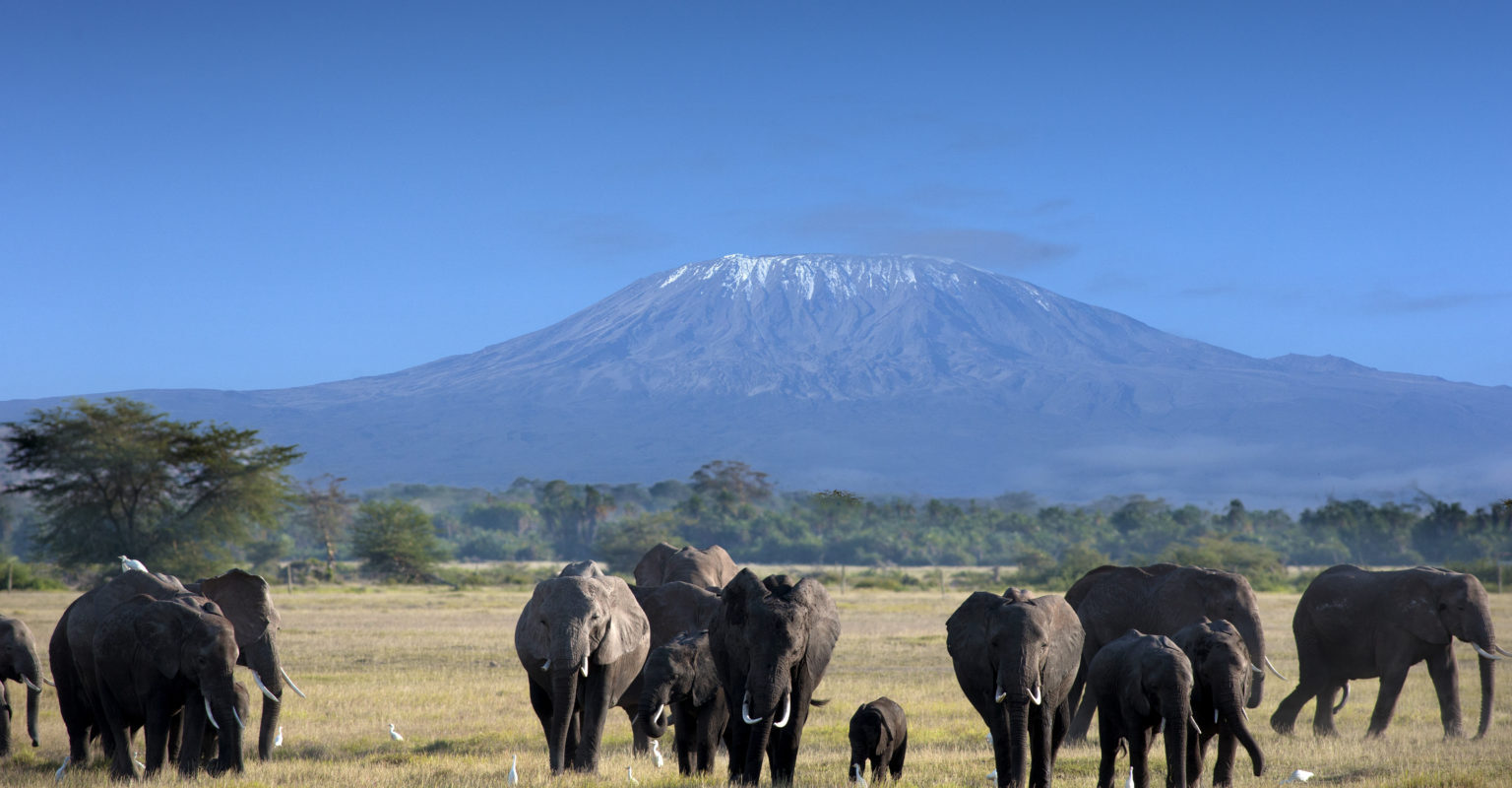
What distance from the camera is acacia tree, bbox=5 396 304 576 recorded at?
54.1 m

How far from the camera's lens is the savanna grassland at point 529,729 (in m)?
13.5

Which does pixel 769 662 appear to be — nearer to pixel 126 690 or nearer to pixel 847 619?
pixel 126 690

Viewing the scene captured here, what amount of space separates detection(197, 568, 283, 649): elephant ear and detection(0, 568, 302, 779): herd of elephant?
0.01 metres

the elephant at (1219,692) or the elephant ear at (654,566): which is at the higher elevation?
the elephant ear at (654,566)

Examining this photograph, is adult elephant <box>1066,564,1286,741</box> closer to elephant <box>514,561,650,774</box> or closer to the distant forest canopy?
elephant <box>514,561,650,774</box>

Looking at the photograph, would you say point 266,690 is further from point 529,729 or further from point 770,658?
point 770,658

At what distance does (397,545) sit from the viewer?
239 feet

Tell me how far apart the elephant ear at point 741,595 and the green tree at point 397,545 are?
206 ft

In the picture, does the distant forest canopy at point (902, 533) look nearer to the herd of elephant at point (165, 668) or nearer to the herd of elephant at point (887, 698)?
the herd of elephant at point (887, 698)

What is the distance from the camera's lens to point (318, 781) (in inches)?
512

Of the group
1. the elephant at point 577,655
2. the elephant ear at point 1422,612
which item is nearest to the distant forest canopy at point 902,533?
the elephant ear at point 1422,612

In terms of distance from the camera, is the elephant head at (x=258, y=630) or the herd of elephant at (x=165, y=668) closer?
the herd of elephant at (x=165, y=668)

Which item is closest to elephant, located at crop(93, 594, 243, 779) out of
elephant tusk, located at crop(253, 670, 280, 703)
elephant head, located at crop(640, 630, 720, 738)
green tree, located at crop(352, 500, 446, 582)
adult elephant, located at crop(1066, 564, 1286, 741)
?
elephant tusk, located at crop(253, 670, 280, 703)

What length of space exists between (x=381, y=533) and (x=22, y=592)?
1010 inches
